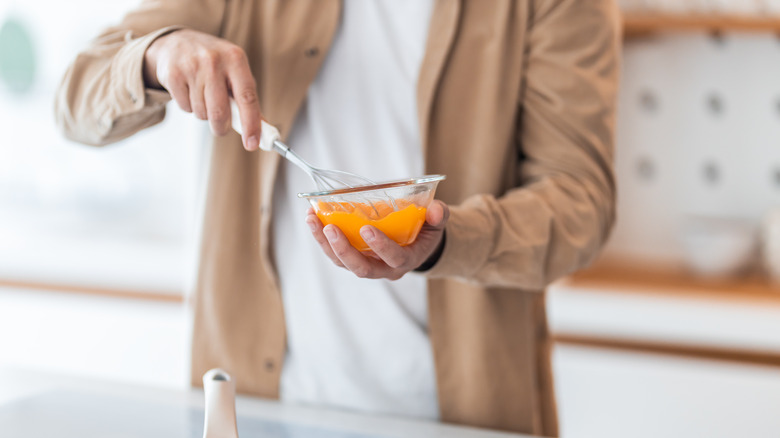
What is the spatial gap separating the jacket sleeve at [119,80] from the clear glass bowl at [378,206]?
37 cm

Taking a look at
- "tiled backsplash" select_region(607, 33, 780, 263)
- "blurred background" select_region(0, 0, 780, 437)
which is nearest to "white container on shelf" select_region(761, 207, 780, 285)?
"blurred background" select_region(0, 0, 780, 437)

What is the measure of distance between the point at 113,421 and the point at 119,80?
0.44 m

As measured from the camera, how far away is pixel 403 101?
Answer: 1.17m

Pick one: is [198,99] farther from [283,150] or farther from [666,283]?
[666,283]

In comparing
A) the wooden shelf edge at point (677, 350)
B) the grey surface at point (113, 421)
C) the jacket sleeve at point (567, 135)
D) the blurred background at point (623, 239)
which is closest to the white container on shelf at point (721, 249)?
the blurred background at point (623, 239)

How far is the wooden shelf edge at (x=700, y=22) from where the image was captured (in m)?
2.16

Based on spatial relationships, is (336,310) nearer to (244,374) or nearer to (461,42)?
(244,374)

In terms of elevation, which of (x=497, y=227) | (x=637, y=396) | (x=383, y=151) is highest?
(x=383, y=151)

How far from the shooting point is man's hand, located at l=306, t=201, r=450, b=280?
2.33 feet

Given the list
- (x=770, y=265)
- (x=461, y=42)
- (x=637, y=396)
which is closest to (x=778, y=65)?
(x=770, y=265)

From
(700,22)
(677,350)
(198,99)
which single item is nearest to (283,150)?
(198,99)

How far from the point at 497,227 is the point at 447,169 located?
217 millimetres

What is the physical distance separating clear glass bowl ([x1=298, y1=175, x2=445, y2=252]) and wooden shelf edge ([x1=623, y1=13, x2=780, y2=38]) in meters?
1.75

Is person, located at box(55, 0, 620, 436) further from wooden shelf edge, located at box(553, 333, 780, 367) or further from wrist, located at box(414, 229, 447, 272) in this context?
wooden shelf edge, located at box(553, 333, 780, 367)
